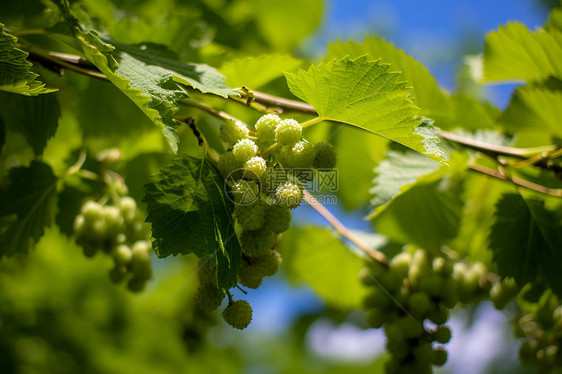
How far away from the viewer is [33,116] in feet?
5.17

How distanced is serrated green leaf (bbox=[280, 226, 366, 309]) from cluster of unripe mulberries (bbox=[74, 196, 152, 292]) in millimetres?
838

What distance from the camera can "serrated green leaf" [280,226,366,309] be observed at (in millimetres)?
2273

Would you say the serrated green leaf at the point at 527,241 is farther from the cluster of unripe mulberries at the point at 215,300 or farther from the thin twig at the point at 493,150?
the cluster of unripe mulberries at the point at 215,300

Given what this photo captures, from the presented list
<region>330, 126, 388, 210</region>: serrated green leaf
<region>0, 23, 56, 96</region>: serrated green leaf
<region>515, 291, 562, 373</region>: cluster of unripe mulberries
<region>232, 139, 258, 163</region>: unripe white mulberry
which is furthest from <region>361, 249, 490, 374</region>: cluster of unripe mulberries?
<region>0, 23, 56, 96</region>: serrated green leaf

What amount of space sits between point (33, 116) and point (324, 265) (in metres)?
1.48

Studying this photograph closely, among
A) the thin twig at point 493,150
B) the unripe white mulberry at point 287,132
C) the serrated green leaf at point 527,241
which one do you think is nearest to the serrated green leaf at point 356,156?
the thin twig at point 493,150

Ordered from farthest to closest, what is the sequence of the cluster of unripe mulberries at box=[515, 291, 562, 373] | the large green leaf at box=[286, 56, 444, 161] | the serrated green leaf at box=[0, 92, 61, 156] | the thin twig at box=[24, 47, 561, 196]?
1. the cluster of unripe mulberries at box=[515, 291, 562, 373]
2. the serrated green leaf at box=[0, 92, 61, 156]
3. the thin twig at box=[24, 47, 561, 196]
4. the large green leaf at box=[286, 56, 444, 161]

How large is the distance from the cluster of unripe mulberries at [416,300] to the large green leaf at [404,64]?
621 millimetres

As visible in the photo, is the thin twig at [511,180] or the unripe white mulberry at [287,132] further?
the thin twig at [511,180]

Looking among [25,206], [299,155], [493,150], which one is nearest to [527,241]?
[493,150]

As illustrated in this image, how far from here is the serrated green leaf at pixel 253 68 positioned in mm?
1556

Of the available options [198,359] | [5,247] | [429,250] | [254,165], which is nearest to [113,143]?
[5,247]

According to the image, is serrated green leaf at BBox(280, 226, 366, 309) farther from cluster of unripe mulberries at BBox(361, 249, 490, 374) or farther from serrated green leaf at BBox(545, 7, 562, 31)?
serrated green leaf at BBox(545, 7, 562, 31)

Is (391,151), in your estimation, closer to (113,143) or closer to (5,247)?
(113,143)
